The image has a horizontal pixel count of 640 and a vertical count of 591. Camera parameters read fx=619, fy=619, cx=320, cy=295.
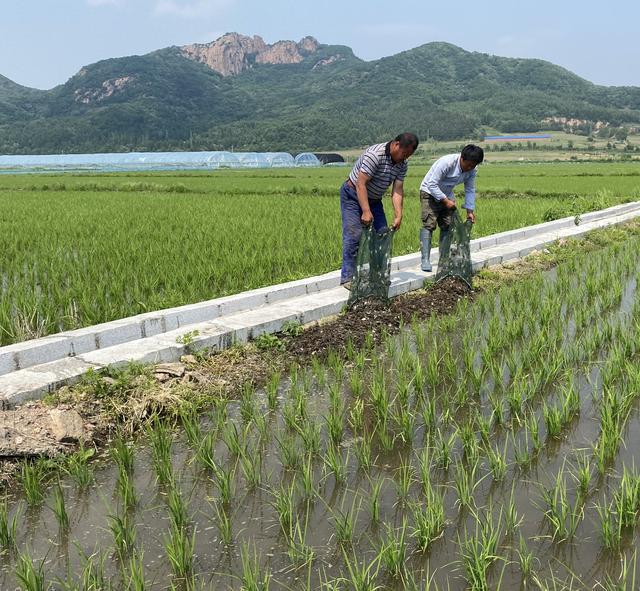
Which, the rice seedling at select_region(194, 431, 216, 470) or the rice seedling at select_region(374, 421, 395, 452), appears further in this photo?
the rice seedling at select_region(374, 421, 395, 452)

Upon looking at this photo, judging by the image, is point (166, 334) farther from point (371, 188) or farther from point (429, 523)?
point (429, 523)

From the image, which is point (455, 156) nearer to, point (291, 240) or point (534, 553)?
point (291, 240)

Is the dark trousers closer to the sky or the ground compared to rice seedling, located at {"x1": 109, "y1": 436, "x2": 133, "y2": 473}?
closer to the sky

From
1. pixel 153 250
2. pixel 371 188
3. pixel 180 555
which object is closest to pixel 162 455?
pixel 180 555

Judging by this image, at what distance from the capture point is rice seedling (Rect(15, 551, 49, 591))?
1.66 meters

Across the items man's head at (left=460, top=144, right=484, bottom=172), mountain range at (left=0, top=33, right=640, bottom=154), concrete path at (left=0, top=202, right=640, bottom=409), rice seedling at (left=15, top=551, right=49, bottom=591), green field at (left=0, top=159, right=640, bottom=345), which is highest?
mountain range at (left=0, top=33, right=640, bottom=154)

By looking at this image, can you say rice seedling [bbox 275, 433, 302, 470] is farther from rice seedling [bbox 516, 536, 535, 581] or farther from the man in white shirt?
the man in white shirt

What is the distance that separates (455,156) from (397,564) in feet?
14.8

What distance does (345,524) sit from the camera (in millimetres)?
1952

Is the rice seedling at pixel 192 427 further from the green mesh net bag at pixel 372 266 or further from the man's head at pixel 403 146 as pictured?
the man's head at pixel 403 146

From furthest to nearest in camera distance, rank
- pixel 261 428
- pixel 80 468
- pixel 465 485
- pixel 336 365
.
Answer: pixel 336 365 < pixel 261 428 < pixel 80 468 < pixel 465 485

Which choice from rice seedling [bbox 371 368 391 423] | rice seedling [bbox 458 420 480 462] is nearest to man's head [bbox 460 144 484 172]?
rice seedling [bbox 371 368 391 423]

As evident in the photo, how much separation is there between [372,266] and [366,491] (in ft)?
9.16

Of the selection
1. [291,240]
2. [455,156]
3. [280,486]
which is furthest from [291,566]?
[291,240]
